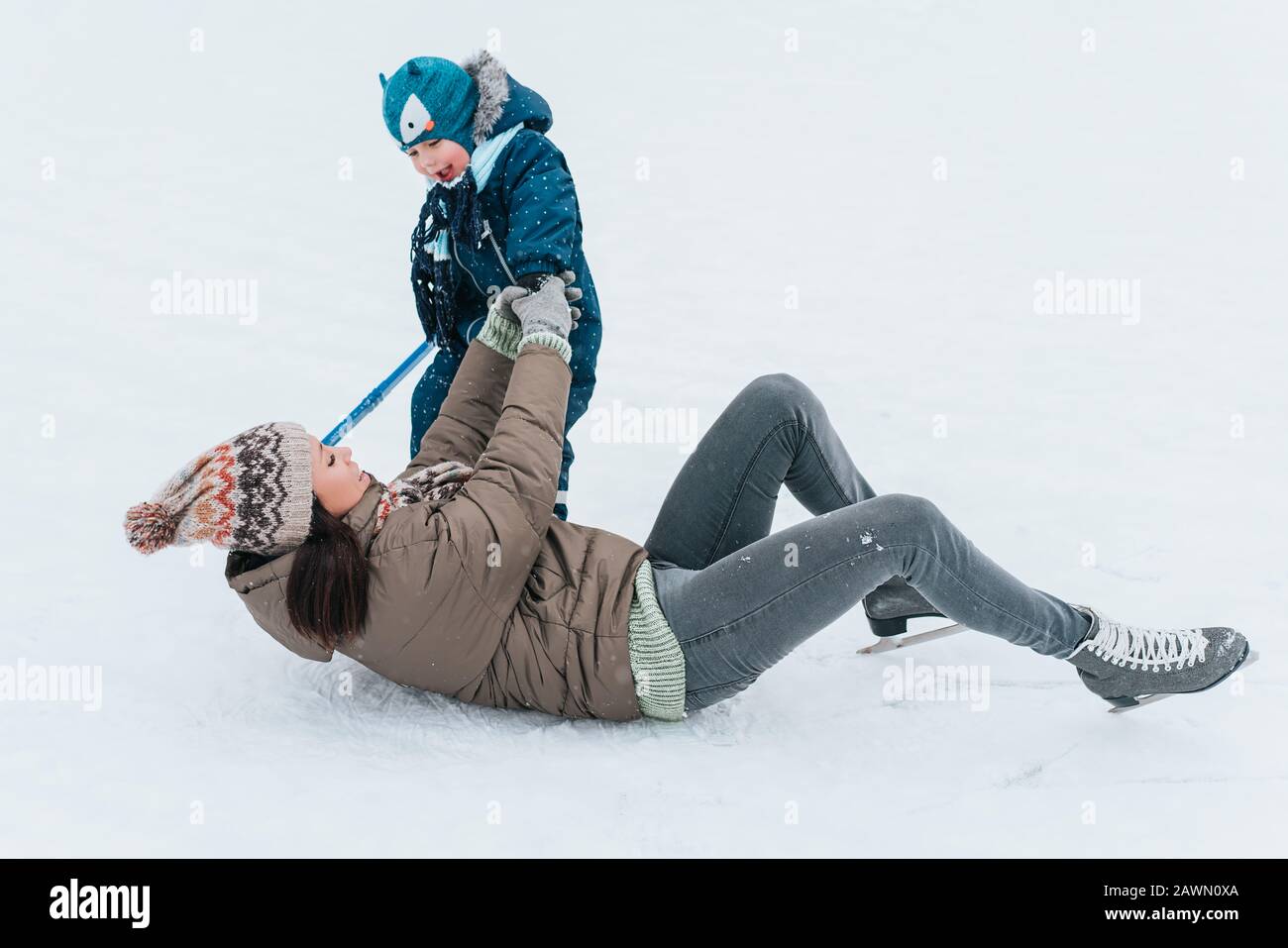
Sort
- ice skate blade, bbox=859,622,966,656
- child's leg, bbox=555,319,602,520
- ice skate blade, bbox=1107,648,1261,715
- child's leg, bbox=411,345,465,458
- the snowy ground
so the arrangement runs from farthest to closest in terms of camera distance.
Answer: child's leg, bbox=411,345,465,458
child's leg, bbox=555,319,602,520
ice skate blade, bbox=859,622,966,656
ice skate blade, bbox=1107,648,1261,715
the snowy ground

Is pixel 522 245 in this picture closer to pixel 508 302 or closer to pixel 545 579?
pixel 508 302

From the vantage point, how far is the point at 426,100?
2.69 meters

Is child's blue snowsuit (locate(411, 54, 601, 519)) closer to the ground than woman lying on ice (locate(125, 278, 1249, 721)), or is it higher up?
higher up

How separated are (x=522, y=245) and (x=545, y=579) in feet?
2.53

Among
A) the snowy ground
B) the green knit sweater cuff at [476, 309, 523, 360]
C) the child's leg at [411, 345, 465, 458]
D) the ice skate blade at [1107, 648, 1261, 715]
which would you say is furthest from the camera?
the child's leg at [411, 345, 465, 458]

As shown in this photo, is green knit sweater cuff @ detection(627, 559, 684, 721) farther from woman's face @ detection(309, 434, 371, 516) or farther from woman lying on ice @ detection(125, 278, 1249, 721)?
woman's face @ detection(309, 434, 371, 516)

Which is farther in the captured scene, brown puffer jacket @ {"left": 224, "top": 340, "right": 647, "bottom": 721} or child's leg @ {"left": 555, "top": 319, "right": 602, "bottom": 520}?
child's leg @ {"left": 555, "top": 319, "right": 602, "bottom": 520}

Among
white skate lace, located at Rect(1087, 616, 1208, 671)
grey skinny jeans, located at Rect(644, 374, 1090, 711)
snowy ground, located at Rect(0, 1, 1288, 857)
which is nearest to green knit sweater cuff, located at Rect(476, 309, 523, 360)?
grey skinny jeans, located at Rect(644, 374, 1090, 711)

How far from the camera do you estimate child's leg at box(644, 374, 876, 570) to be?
253cm

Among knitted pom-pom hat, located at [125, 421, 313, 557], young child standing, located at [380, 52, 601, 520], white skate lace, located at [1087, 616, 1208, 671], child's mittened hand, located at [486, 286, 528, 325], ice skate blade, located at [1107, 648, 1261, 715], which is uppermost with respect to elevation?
young child standing, located at [380, 52, 601, 520]

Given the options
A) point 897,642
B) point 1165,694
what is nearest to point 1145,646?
point 1165,694

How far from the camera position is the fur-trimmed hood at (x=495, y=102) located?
2773 millimetres

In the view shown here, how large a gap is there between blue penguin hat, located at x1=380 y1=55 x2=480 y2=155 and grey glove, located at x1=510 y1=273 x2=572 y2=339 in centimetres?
50

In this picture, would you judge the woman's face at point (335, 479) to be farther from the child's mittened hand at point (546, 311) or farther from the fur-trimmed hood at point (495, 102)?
the fur-trimmed hood at point (495, 102)
